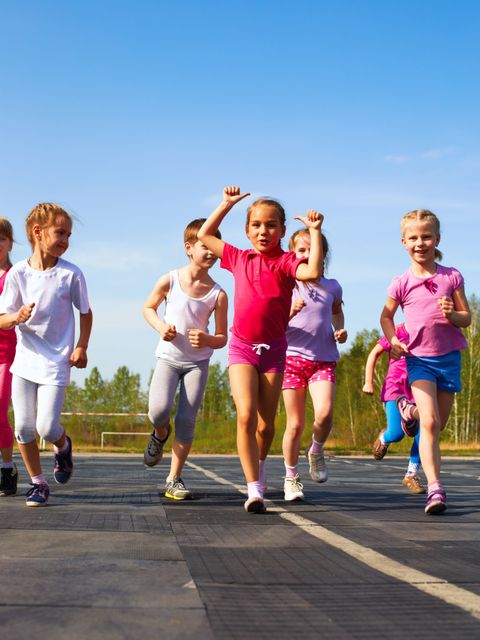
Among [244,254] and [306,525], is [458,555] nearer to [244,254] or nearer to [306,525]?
[306,525]

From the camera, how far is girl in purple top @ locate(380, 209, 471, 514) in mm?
6520

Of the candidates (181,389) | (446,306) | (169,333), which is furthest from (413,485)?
(169,333)

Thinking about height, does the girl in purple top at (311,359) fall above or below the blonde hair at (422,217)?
below

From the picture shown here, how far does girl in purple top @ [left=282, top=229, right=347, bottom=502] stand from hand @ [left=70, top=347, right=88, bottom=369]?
179 cm

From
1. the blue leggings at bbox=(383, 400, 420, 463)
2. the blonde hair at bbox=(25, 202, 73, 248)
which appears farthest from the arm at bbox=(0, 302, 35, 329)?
the blue leggings at bbox=(383, 400, 420, 463)

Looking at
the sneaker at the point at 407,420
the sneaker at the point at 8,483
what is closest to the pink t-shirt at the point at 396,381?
the sneaker at the point at 407,420

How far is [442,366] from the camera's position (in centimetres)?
660

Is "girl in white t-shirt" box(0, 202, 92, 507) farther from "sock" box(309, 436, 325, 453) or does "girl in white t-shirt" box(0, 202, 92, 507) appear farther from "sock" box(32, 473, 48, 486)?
"sock" box(309, 436, 325, 453)

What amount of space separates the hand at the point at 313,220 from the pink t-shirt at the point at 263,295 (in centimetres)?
37

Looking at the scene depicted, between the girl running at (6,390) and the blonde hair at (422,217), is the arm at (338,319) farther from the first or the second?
the girl running at (6,390)

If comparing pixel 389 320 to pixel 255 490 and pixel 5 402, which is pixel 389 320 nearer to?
pixel 255 490

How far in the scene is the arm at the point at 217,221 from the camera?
622cm

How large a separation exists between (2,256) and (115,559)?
4.18 metres

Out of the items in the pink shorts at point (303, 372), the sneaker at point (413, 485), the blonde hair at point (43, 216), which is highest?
the blonde hair at point (43, 216)
